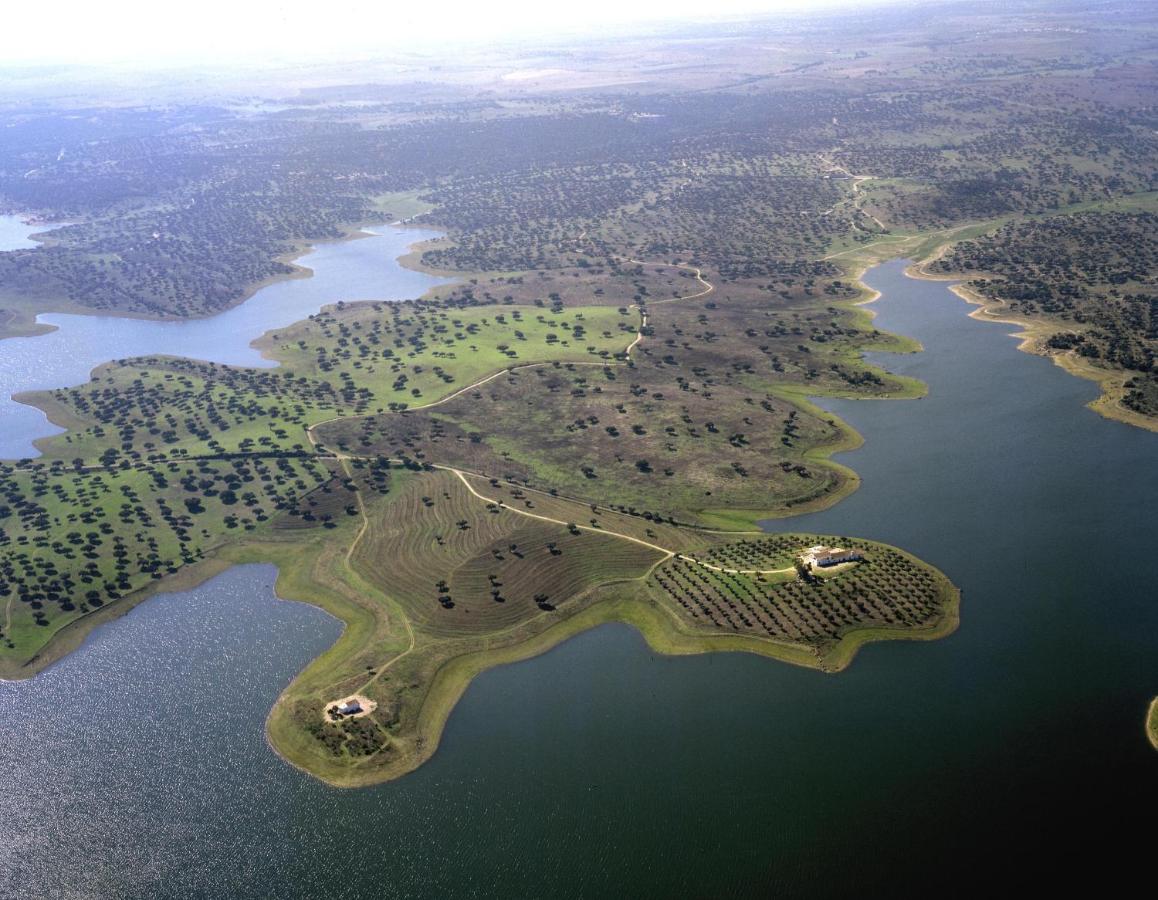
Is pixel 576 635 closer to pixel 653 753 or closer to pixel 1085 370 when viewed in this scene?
pixel 653 753

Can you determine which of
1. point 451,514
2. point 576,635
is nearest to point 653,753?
point 576,635

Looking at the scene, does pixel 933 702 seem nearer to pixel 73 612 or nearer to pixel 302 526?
pixel 302 526

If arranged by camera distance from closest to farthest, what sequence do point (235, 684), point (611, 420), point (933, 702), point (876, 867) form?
point (876, 867), point (933, 702), point (235, 684), point (611, 420)

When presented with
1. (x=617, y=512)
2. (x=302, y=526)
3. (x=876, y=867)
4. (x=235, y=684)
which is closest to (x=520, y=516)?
(x=617, y=512)

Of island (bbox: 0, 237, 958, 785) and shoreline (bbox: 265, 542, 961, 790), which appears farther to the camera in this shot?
island (bbox: 0, 237, 958, 785)

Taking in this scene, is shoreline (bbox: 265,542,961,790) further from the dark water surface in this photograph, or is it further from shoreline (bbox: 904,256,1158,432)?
shoreline (bbox: 904,256,1158,432)

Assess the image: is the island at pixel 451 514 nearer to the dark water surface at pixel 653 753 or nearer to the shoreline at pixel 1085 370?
the dark water surface at pixel 653 753

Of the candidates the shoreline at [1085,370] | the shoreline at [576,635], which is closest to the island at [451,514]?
the shoreline at [576,635]

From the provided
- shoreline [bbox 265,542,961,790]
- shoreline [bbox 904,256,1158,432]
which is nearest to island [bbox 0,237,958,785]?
shoreline [bbox 265,542,961,790]

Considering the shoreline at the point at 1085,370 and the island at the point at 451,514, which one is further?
the shoreline at the point at 1085,370
